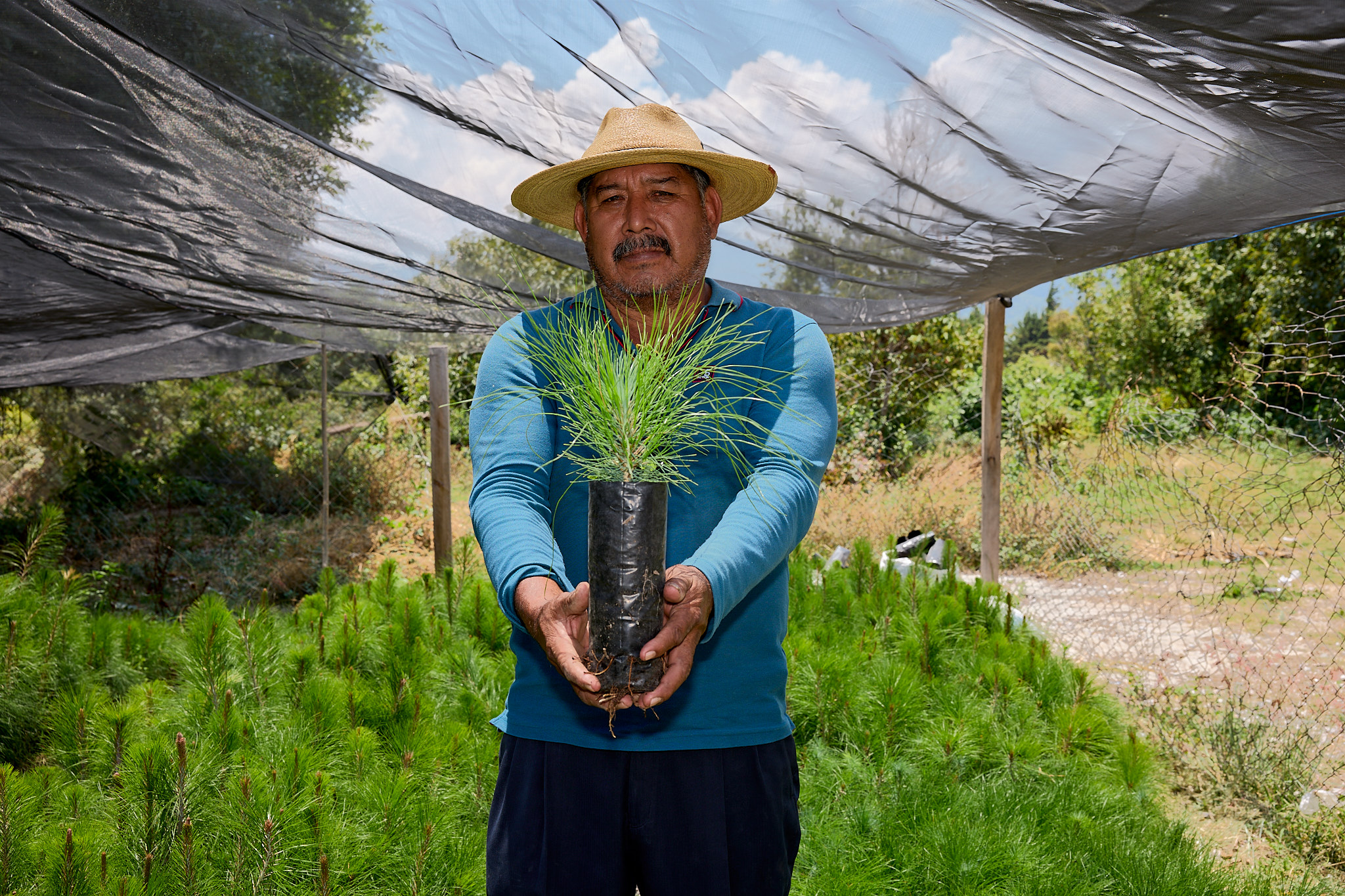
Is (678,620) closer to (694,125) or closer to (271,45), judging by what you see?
(694,125)

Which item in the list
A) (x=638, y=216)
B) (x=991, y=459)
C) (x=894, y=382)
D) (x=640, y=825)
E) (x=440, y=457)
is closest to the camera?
(x=640, y=825)

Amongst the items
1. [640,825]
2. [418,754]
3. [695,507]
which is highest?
[695,507]

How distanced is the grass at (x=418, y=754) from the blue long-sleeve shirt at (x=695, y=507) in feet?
3.41

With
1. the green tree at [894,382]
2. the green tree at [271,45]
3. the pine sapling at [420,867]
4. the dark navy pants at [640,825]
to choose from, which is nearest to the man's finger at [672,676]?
the dark navy pants at [640,825]

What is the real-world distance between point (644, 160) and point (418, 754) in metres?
2.04

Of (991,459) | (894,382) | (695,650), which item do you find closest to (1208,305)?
(894,382)

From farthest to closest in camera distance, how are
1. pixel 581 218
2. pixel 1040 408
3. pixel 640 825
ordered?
1. pixel 1040 408
2. pixel 581 218
3. pixel 640 825

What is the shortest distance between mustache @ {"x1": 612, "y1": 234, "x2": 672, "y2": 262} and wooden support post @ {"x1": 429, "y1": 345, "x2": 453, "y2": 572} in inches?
148

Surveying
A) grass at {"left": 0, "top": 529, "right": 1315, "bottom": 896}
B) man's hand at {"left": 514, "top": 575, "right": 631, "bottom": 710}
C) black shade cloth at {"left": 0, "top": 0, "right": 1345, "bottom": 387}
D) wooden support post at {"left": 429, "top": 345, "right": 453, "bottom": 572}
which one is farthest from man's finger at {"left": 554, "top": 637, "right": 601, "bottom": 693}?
wooden support post at {"left": 429, "top": 345, "right": 453, "bottom": 572}

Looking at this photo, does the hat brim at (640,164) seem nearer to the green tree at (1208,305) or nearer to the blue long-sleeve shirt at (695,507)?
the blue long-sleeve shirt at (695,507)

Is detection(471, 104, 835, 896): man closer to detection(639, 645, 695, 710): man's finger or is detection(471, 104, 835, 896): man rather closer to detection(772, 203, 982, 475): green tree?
detection(639, 645, 695, 710): man's finger

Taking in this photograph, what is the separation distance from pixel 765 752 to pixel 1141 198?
2.15m

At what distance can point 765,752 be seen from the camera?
1460 mm

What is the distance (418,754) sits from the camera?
2654 mm
